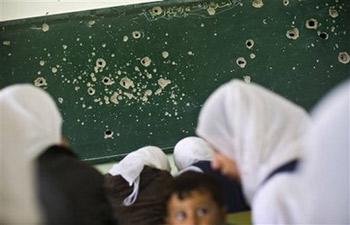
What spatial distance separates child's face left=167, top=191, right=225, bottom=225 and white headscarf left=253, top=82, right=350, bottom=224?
0.24 metres

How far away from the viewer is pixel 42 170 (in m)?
0.97

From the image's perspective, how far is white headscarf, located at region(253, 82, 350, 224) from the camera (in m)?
0.91

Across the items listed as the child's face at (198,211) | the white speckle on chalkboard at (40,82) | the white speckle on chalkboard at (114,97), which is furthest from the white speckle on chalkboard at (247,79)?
the child's face at (198,211)

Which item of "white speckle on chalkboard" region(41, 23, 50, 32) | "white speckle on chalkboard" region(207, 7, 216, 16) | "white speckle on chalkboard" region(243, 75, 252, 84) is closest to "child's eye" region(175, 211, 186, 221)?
"white speckle on chalkboard" region(243, 75, 252, 84)

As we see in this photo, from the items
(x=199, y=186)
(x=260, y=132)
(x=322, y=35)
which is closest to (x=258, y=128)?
(x=260, y=132)

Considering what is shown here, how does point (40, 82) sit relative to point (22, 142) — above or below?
above

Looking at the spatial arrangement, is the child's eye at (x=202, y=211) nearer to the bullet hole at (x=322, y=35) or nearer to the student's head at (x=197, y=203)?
the student's head at (x=197, y=203)

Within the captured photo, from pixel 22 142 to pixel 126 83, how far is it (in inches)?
54.8

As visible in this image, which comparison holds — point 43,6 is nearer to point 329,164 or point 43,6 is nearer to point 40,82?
point 40,82

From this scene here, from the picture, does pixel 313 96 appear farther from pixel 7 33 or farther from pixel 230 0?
pixel 7 33

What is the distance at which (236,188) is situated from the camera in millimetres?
1382

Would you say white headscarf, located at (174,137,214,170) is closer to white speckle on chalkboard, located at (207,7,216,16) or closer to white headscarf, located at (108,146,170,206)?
white headscarf, located at (108,146,170,206)

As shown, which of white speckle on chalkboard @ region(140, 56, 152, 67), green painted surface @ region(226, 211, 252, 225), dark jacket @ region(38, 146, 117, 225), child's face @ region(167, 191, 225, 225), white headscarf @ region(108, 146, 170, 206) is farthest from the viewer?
white speckle on chalkboard @ region(140, 56, 152, 67)

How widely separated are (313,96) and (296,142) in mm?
1196
